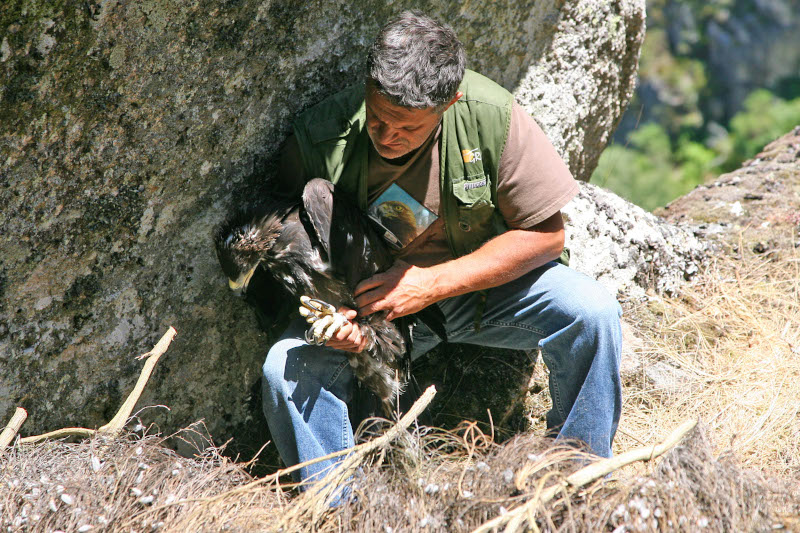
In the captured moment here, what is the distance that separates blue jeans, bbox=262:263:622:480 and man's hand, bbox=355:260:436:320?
243 millimetres

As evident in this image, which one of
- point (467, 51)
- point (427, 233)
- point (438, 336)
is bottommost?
point (438, 336)

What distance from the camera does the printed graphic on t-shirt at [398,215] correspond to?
96.0 inches

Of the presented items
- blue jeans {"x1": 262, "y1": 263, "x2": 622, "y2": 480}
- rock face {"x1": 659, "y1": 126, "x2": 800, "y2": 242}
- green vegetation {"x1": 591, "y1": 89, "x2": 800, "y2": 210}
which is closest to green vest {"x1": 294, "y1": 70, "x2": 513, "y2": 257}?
blue jeans {"x1": 262, "y1": 263, "x2": 622, "y2": 480}

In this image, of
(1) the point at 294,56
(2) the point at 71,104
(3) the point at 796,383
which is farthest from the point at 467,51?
(3) the point at 796,383

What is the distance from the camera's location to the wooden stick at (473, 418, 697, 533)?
175cm

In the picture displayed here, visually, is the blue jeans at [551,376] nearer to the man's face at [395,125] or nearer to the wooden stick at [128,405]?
the wooden stick at [128,405]

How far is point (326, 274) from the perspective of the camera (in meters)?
2.20

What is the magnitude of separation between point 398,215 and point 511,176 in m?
0.44

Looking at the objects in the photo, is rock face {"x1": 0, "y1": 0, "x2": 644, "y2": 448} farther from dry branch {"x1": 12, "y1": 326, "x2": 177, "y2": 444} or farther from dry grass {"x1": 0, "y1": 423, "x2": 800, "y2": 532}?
dry grass {"x1": 0, "y1": 423, "x2": 800, "y2": 532}

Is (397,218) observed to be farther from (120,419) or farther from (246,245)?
(120,419)

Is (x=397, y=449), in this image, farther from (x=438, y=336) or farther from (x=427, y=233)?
(x=427, y=233)

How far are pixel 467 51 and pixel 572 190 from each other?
99 centimetres

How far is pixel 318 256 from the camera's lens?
2.20m

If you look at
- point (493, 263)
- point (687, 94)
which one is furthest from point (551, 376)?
point (687, 94)
